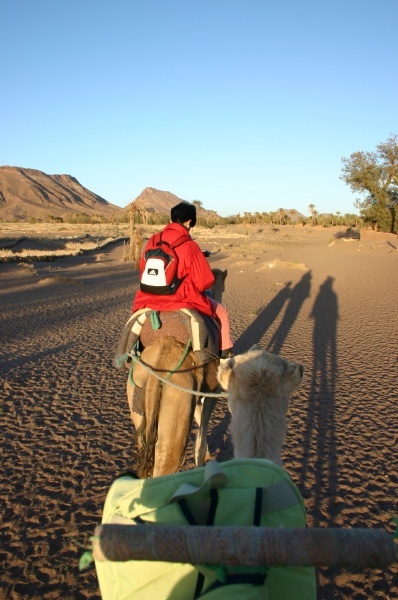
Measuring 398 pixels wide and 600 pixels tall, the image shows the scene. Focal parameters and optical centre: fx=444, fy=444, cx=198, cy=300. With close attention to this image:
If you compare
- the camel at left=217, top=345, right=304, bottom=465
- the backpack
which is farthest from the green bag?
the backpack

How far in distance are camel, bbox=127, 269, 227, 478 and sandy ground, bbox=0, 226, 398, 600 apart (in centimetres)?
96

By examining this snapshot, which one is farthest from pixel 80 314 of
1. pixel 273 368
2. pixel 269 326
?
pixel 273 368

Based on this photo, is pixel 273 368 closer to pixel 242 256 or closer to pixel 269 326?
pixel 269 326

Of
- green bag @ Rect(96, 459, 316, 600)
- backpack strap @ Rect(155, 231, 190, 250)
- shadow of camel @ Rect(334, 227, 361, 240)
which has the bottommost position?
green bag @ Rect(96, 459, 316, 600)

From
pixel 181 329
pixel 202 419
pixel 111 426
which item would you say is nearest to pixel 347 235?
pixel 111 426

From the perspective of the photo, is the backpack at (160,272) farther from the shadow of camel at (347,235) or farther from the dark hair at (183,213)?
the shadow of camel at (347,235)

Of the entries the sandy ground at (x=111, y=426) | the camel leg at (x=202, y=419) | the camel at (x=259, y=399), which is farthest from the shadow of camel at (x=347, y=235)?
the camel at (x=259, y=399)

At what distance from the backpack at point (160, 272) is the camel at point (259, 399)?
1016 mm

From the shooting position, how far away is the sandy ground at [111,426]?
11.0 ft

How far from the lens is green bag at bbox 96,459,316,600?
1.21 m

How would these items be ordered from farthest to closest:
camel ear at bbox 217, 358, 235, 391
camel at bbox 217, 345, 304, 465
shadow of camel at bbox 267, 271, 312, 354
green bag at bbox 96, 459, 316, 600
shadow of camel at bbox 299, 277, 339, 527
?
shadow of camel at bbox 267, 271, 312, 354 < shadow of camel at bbox 299, 277, 339, 527 < camel ear at bbox 217, 358, 235, 391 < camel at bbox 217, 345, 304, 465 < green bag at bbox 96, 459, 316, 600

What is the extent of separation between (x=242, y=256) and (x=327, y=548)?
2924 centimetres

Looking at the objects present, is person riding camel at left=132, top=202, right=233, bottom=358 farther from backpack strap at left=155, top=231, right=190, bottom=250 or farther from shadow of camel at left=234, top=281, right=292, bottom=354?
shadow of camel at left=234, top=281, right=292, bottom=354

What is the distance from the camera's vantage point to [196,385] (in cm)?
334
